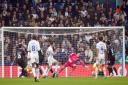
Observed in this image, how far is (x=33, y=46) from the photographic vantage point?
949 inches

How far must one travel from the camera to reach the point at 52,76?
26.2 meters

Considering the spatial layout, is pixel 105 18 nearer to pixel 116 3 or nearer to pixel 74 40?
pixel 116 3

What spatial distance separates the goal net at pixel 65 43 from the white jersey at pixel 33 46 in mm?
2072

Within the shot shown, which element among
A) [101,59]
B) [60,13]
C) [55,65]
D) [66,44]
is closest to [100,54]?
[101,59]

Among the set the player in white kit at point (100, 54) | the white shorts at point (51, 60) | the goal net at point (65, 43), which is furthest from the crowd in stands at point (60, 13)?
the player in white kit at point (100, 54)

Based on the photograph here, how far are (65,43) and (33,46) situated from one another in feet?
9.98

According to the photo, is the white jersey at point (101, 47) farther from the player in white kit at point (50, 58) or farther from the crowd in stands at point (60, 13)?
the crowd in stands at point (60, 13)

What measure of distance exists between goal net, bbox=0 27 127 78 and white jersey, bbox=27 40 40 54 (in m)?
2.07

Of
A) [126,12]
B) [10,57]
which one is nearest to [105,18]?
[126,12]

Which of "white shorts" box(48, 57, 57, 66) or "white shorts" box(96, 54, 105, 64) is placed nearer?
"white shorts" box(96, 54, 105, 64)

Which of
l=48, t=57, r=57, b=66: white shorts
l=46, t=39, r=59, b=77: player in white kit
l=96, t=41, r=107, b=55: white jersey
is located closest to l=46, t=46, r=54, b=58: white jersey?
l=46, t=39, r=59, b=77: player in white kit

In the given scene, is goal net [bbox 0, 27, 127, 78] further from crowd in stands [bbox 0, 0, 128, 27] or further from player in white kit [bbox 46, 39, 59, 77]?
crowd in stands [bbox 0, 0, 128, 27]

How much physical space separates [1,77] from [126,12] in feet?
33.3

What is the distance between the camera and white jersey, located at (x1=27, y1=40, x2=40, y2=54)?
A: 24.0 metres
